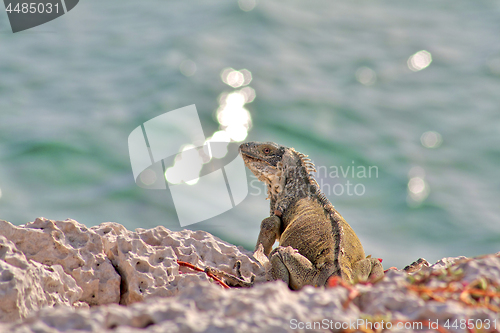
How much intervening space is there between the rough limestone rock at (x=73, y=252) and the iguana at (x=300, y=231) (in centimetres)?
102

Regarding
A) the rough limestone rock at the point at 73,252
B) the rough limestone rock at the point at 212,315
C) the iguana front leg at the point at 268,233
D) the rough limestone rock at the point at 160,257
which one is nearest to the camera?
the rough limestone rock at the point at 212,315

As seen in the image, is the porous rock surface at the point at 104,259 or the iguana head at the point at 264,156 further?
the iguana head at the point at 264,156

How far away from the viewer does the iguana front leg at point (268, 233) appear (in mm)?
5004

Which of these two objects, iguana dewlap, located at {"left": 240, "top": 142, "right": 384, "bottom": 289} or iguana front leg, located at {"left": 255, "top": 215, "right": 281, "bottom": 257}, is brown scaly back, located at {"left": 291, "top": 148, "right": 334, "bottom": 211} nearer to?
iguana dewlap, located at {"left": 240, "top": 142, "right": 384, "bottom": 289}

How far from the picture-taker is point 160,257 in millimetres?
3688

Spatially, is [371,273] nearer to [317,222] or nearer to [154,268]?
[317,222]

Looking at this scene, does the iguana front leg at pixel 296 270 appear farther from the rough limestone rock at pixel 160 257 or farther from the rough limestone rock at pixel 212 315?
the rough limestone rock at pixel 212 315

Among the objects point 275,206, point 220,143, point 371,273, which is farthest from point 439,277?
point 220,143

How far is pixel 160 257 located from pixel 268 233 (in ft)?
5.45

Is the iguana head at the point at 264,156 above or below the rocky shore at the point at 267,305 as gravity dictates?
above

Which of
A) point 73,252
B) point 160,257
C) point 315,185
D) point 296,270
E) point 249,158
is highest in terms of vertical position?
point 249,158

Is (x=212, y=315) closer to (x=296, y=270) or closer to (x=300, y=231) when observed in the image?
(x=296, y=270)

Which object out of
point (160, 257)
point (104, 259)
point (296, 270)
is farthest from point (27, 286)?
point (296, 270)

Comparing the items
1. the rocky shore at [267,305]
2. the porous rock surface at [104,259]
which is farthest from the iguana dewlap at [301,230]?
the rocky shore at [267,305]
